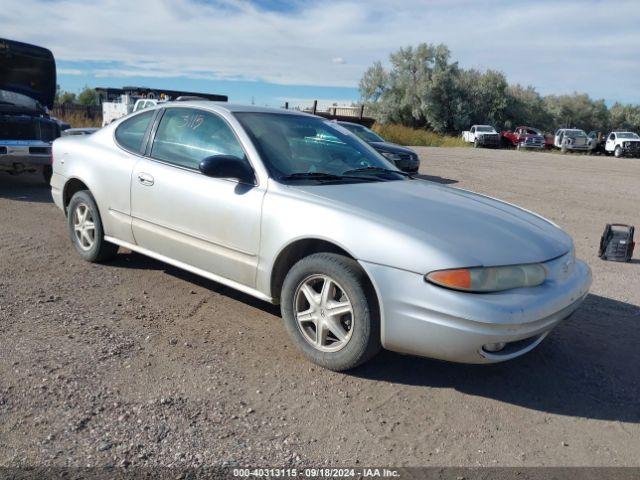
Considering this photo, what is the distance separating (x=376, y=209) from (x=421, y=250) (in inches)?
19.6

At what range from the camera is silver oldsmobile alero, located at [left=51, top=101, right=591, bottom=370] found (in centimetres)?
317

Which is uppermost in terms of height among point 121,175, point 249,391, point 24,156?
point 121,175

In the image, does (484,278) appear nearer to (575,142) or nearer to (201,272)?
(201,272)

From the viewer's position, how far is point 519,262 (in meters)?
3.29

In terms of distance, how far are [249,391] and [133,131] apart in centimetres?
283

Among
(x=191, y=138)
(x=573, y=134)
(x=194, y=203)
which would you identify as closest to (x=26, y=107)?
(x=191, y=138)

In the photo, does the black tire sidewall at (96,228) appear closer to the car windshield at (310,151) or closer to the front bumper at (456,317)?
the car windshield at (310,151)

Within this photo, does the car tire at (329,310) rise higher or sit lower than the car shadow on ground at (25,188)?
higher

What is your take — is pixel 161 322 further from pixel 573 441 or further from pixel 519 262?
pixel 573 441

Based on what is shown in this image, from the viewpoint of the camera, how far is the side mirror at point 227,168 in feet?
12.8

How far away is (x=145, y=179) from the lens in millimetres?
4660

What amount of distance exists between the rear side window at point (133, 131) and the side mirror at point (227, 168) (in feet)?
4.20

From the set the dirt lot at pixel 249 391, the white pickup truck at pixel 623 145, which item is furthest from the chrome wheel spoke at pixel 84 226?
the white pickup truck at pixel 623 145

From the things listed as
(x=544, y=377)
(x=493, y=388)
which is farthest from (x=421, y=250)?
(x=544, y=377)
